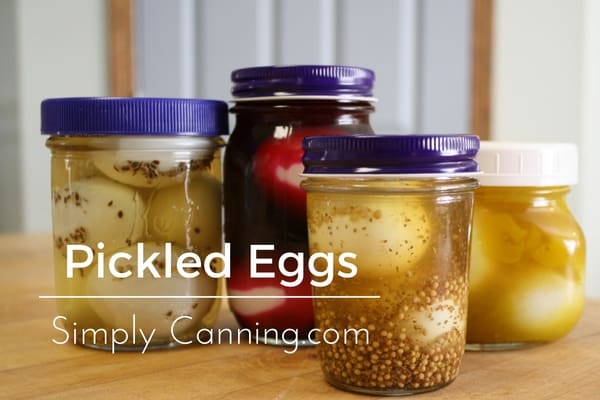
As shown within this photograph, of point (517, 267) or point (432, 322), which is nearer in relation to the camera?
point (432, 322)

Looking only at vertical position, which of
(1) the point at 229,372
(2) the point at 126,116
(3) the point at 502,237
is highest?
(2) the point at 126,116

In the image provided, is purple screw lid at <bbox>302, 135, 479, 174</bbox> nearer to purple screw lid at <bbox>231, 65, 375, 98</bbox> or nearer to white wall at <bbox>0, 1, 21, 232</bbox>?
purple screw lid at <bbox>231, 65, 375, 98</bbox>

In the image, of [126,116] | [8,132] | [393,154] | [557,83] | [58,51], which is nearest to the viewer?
[393,154]

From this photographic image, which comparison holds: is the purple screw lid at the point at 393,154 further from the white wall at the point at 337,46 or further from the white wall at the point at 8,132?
the white wall at the point at 8,132

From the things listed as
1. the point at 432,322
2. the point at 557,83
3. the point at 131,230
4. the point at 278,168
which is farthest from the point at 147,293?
the point at 557,83

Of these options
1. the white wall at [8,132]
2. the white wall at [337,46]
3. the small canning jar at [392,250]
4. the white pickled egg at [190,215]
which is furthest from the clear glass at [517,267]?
the white wall at [8,132]

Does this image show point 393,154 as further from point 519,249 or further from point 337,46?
point 337,46

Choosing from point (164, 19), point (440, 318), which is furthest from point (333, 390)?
point (164, 19)

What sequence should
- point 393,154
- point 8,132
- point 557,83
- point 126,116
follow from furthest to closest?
point 8,132
point 557,83
point 126,116
point 393,154
